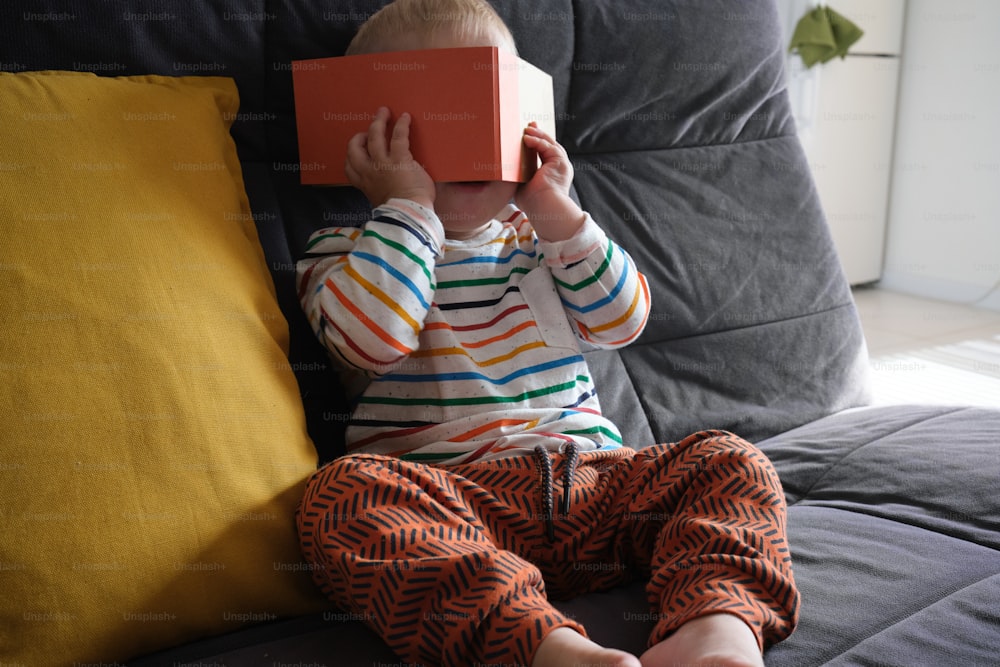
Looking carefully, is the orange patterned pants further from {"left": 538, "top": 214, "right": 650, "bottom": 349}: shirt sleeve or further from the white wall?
the white wall

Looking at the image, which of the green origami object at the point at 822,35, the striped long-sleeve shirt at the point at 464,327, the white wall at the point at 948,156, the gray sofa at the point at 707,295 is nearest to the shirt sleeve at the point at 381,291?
the striped long-sleeve shirt at the point at 464,327

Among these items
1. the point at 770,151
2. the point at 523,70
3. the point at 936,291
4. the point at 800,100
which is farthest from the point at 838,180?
the point at 523,70

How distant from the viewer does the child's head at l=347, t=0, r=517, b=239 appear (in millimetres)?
1069

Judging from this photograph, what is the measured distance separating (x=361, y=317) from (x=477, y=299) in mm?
180

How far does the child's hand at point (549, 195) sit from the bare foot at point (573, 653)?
529 mm

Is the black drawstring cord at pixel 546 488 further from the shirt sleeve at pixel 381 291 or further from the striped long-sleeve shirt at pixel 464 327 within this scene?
the shirt sleeve at pixel 381 291

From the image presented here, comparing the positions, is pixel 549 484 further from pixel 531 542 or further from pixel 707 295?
pixel 707 295

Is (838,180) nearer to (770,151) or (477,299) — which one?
(770,151)

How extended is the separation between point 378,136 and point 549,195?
0.71 ft

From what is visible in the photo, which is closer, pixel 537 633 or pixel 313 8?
pixel 537 633

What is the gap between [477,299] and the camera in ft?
3.64

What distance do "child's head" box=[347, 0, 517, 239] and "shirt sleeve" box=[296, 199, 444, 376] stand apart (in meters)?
0.07

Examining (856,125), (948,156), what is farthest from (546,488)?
(948,156)

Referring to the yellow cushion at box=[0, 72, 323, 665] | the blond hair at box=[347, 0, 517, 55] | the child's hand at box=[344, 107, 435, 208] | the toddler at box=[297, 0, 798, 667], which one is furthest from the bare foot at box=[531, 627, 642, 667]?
the blond hair at box=[347, 0, 517, 55]
